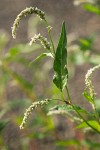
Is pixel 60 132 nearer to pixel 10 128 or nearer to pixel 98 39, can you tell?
pixel 10 128

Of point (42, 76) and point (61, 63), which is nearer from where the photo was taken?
point (61, 63)

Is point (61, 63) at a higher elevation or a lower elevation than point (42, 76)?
lower

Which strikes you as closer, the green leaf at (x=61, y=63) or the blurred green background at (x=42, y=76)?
the green leaf at (x=61, y=63)

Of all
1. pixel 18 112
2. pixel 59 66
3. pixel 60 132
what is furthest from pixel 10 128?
pixel 59 66

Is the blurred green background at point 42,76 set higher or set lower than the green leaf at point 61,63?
higher
